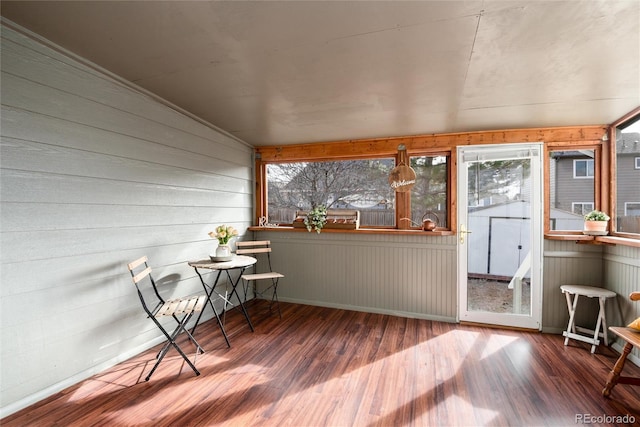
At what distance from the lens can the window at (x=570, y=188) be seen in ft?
10.4

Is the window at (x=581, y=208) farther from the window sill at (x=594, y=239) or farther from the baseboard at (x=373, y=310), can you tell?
the baseboard at (x=373, y=310)

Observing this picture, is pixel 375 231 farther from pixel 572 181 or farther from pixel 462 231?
pixel 572 181

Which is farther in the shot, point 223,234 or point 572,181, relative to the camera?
point 572,181

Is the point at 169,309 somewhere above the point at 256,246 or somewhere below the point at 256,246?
below

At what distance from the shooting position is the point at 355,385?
86.0 inches

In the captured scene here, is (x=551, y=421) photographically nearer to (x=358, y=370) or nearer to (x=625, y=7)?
(x=358, y=370)

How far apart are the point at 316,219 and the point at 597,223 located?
10.0 feet

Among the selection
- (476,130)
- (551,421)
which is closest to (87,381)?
(551,421)

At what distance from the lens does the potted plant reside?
2.91 metres

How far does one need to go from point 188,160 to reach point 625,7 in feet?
11.3

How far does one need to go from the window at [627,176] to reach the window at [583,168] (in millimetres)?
215

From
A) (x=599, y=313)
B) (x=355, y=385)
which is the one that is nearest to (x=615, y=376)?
(x=599, y=313)

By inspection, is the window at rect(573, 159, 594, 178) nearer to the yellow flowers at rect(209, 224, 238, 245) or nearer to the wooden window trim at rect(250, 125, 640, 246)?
the wooden window trim at rect(250, 125, 640, 246)

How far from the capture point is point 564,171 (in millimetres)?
3230
